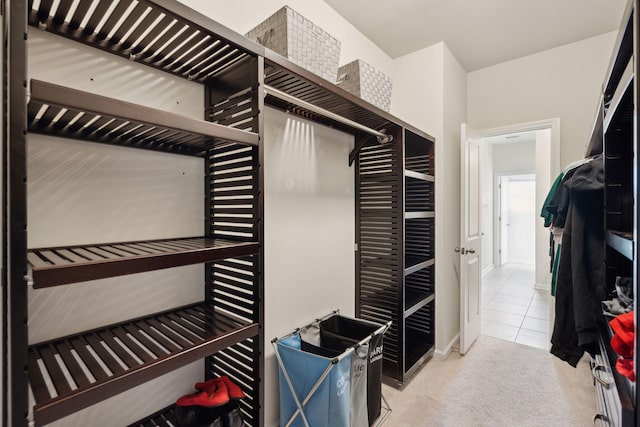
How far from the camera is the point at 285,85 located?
1.56m

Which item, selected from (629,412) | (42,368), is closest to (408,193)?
(629,412)

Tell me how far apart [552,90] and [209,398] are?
356cm

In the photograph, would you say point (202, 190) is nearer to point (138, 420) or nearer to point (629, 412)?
point (138, 420)

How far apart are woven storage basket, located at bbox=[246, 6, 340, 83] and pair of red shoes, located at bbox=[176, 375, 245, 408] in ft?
4.64

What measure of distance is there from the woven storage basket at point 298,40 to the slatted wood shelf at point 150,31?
12.8 inches

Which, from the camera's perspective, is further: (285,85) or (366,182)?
(366,182)

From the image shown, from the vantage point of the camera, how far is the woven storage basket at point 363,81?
74.7 inches

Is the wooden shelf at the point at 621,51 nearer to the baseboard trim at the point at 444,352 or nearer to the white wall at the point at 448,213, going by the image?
the white wall at the point at 448,213

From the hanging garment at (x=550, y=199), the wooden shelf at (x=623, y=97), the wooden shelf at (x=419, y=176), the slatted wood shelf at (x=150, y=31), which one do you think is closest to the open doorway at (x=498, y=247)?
the wooden shelf at (x=419, y=176)

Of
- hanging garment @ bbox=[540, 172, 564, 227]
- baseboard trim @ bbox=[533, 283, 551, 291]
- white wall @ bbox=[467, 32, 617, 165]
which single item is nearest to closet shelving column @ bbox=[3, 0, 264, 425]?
hanging garment @ bbox=[540, 172, 564, 227]

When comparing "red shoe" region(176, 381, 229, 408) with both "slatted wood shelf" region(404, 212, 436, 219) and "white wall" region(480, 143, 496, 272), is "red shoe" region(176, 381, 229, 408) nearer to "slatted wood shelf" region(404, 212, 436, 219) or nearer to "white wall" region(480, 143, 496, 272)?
"slatted wood shelf" region(404, 212, 436, 219)

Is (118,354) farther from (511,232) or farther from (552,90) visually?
(511,232)

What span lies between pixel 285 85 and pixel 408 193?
63.6 inches

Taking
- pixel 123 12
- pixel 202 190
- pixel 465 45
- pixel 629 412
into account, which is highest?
pixel 465 45
